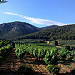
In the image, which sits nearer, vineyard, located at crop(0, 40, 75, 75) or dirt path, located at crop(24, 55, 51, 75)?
vineyard, located at crop(0, 40, 75, 75)

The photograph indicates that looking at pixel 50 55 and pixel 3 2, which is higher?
pixel 3 2

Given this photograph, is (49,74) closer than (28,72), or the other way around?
(28,72)

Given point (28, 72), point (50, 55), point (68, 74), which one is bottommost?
point (68, 74)

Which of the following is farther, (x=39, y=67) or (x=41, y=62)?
(x=41, y=62)

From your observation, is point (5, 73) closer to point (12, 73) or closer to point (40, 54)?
point (12, 73)

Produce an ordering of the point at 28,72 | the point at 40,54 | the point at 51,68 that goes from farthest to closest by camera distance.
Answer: the point at 40,54
the point at 51,68
the point at 28,72

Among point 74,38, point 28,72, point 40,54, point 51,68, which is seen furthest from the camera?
point 74,38

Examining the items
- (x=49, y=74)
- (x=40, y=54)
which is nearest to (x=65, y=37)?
(x=40, y=54)

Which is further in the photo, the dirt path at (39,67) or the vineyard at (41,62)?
the dirt path at (39,67)

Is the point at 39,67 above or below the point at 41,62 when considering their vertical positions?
above

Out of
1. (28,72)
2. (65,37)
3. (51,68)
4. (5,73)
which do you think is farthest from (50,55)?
(65,37)

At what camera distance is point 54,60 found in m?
20.4

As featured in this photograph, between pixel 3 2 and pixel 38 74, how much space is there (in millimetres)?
18117

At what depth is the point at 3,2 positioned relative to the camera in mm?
17078
